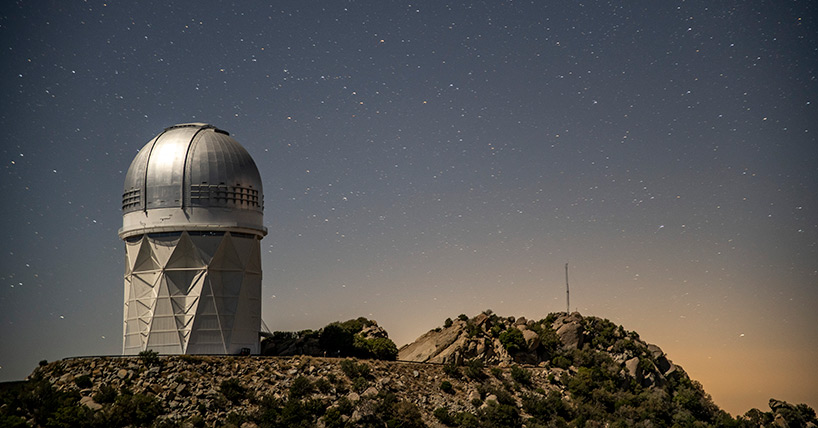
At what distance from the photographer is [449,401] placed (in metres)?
51.5

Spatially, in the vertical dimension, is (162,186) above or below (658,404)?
above

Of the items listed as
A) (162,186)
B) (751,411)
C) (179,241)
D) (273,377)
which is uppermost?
(162,186)

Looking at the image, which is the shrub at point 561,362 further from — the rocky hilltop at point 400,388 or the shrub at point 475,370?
the shrub at point 475,370

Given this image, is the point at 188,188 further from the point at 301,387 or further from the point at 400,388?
the point at 400,388

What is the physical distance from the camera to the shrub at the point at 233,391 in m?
45.6

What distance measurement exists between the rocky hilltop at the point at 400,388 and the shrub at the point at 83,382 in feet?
0.19

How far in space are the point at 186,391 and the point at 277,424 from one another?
5846 mm

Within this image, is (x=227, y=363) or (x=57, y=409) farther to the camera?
(x=227, y=363)

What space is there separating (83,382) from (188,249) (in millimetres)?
12129

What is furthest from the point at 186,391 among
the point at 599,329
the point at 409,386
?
the point at 599,329

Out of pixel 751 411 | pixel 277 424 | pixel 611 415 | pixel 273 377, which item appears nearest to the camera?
pixel 277 424

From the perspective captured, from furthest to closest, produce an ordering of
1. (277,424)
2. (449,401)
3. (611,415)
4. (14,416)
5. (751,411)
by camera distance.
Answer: (751,411), (611,415), (449,401), (277,424), (14,416)

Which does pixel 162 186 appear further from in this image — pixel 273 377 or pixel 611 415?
pixel 611 415

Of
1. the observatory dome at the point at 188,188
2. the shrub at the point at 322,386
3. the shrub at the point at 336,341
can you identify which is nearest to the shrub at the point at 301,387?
the shrub at the point at 322,386
